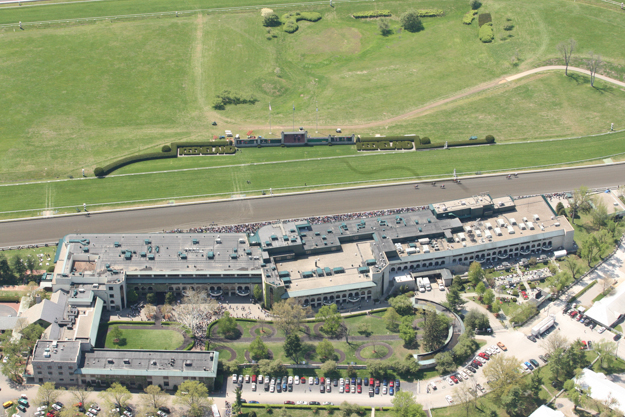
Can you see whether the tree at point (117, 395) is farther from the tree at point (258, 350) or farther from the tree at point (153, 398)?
the tree at point (258, 350)

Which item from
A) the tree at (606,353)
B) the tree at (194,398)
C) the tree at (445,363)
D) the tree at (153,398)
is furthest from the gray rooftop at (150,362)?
the tree at (606,353)

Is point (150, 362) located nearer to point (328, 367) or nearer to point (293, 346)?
point (293, 346)

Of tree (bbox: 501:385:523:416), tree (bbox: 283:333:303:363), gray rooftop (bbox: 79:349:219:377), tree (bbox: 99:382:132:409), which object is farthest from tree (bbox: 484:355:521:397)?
tree (bbox: 99:382:132:409)

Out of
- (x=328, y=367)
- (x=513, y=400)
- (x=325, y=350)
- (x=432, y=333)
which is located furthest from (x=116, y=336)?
(x=513, y=400)

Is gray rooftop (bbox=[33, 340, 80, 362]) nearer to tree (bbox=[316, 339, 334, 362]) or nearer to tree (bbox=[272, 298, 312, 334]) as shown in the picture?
tree (bbox=[272, 298, 312, 334])

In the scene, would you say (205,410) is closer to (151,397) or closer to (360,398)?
(151,397)

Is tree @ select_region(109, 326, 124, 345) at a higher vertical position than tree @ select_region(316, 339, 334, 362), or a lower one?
lower
